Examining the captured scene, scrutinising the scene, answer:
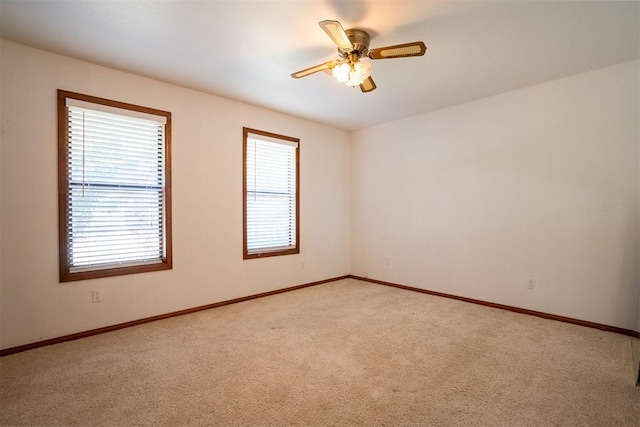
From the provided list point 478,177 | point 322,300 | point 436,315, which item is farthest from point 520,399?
A: point 478,177

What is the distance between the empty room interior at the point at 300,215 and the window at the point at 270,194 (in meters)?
0.03

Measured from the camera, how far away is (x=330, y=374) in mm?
2143

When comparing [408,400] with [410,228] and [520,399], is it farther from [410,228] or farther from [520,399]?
[410,228]

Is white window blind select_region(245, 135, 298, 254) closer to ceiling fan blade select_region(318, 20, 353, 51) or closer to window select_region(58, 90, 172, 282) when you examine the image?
window select_region(58, 90, 172, 282)

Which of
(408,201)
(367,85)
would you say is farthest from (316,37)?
(408,201)

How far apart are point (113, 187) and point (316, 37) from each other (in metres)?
2.43

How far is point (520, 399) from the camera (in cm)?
188

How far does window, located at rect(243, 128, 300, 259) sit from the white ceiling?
0.95 meters

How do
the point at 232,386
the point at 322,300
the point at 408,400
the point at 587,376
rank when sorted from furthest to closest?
the point at 322,300
the point at 587,376
the point at 232,386
the point at 408,400

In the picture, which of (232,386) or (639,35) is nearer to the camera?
(232,386)

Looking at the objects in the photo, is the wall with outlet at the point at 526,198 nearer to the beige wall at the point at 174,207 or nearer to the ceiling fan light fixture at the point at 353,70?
the beige wall at the point at 174,207

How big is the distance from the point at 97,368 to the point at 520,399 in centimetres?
294

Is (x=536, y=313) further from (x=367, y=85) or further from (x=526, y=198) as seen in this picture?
(x=367, y=85)

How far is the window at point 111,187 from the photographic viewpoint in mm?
2770
